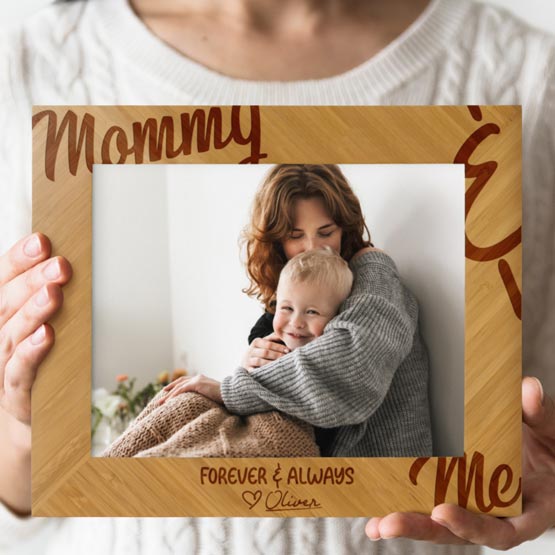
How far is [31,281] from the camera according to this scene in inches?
24.1

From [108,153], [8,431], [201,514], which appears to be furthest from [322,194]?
[8,431]

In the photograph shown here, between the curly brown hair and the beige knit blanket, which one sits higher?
the curly brown hair

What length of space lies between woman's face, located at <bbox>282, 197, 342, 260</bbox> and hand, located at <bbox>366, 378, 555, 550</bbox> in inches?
8.5

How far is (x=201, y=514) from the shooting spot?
23.8 inches

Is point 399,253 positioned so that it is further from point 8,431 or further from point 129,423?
point 8,431

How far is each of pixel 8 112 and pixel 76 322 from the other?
0.28 metres

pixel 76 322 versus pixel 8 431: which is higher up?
pixel 76 322

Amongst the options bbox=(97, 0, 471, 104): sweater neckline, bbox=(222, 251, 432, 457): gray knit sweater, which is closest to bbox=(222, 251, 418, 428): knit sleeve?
bbox=(222, 251, 432, 457): gray knit sweater

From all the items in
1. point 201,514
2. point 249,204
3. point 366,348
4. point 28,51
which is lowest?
point 201,514

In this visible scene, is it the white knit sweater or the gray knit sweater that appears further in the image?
the white knit sweater

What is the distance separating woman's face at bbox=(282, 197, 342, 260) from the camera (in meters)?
0.59

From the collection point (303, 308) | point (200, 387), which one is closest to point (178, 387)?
point (200, 387)

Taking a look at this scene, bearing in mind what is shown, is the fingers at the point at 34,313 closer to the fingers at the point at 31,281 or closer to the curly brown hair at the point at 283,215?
the fingers at the point at 31,281

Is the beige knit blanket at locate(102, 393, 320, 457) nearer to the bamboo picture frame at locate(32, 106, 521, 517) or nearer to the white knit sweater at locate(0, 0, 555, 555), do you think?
the bamboo picture frame at locate(32, 106, 521, 517)
